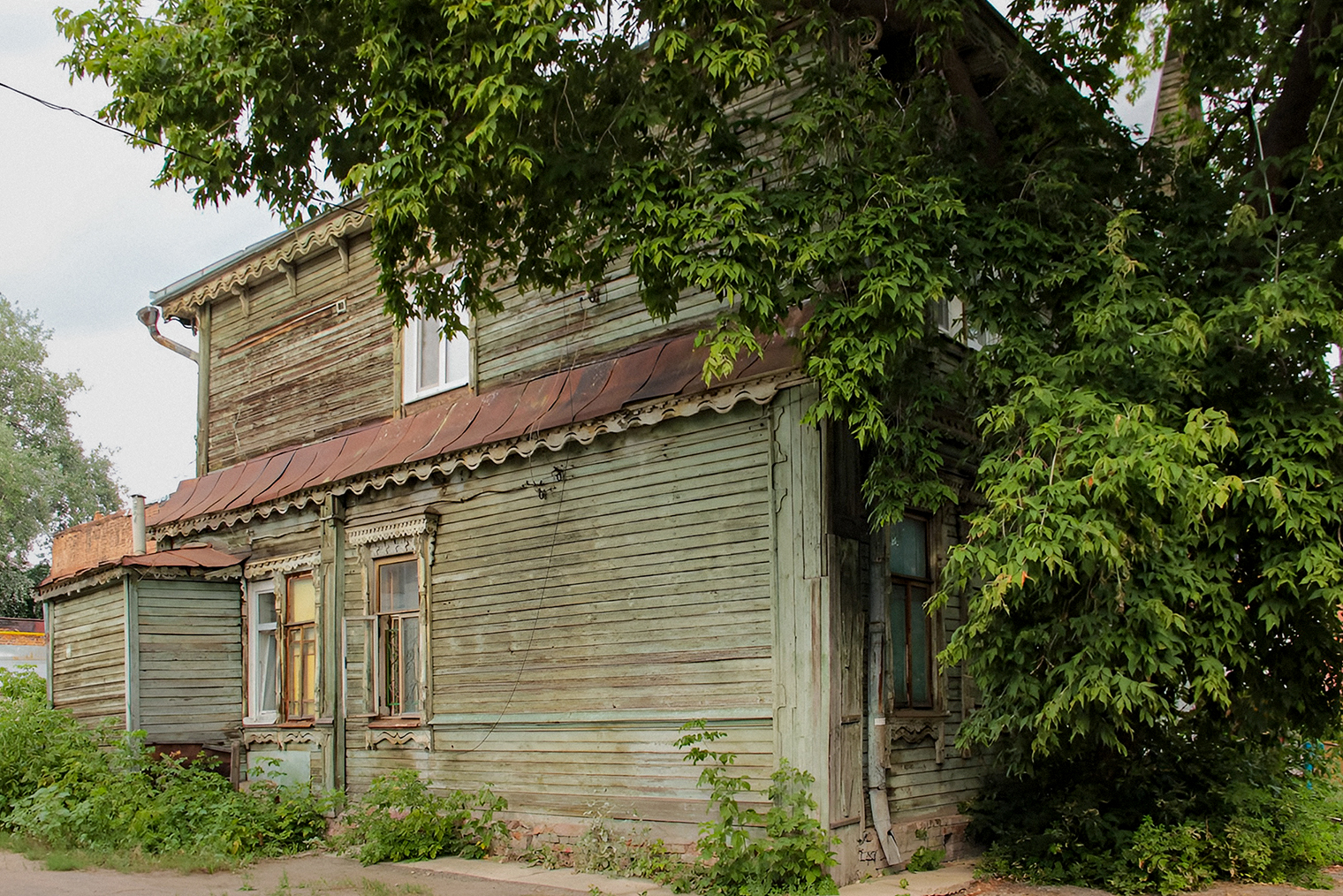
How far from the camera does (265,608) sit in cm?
1521

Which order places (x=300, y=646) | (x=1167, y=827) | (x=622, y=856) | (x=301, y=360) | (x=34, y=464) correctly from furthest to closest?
(x=34, y=464) → (x=301, y=360) → (x=300, y=646) → (x=622, y=856) → (x=1167, y=827)

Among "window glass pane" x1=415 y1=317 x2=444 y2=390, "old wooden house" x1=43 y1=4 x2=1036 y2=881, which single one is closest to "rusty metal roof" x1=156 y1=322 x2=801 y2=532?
"old wooden house" x1=43 y1=4 x2=1036 y2=881

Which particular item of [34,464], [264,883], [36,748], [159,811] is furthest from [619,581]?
[34,464]

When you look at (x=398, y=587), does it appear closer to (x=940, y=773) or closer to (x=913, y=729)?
(x=913, y=729)

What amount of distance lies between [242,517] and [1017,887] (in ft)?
35.9

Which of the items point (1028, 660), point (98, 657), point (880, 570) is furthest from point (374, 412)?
point (1028, 660)

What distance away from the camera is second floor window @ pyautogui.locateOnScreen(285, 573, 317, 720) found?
563 inches

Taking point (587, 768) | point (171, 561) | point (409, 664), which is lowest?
point (587, 768)

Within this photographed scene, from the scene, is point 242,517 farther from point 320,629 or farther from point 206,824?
point 206,824

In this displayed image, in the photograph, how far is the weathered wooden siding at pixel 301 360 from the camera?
14.6 meters

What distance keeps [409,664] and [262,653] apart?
320 centimetres

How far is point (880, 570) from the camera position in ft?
32.2

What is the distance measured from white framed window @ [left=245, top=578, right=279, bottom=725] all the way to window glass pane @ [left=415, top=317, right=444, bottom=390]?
142 inches

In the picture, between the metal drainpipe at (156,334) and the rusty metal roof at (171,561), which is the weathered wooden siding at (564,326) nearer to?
the rusty metal roof at (171,561)
